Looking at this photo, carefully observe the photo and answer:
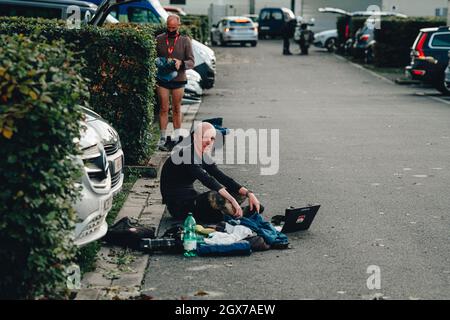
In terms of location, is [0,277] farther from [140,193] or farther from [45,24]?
[45,24]

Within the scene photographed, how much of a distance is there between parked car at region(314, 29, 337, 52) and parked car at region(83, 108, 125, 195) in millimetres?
39647

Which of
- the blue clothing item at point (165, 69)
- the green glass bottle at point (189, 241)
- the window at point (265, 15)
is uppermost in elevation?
the blue clothing item at point (165, 69)

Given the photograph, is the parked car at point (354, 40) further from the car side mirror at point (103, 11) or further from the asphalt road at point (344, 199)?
the car side mirror at point (103, 11)

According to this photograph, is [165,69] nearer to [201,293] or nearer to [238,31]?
[201,293]

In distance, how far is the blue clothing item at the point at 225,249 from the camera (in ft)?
28.2

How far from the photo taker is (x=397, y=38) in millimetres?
35625

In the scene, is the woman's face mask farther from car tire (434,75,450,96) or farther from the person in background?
the person in background

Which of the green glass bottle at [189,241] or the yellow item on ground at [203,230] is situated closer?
the green glass bottle at [189,241]

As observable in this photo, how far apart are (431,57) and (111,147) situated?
62.4 feet

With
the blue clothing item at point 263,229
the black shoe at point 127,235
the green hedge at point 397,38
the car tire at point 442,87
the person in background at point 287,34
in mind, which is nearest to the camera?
the black shoe at point 127,235

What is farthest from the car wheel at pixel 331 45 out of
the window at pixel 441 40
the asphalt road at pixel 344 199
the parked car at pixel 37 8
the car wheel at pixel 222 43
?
the parked car at pixel 37 8

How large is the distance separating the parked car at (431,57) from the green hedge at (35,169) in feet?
70.5

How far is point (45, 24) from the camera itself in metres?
13.5

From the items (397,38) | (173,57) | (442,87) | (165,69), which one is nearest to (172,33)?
(173,57)
